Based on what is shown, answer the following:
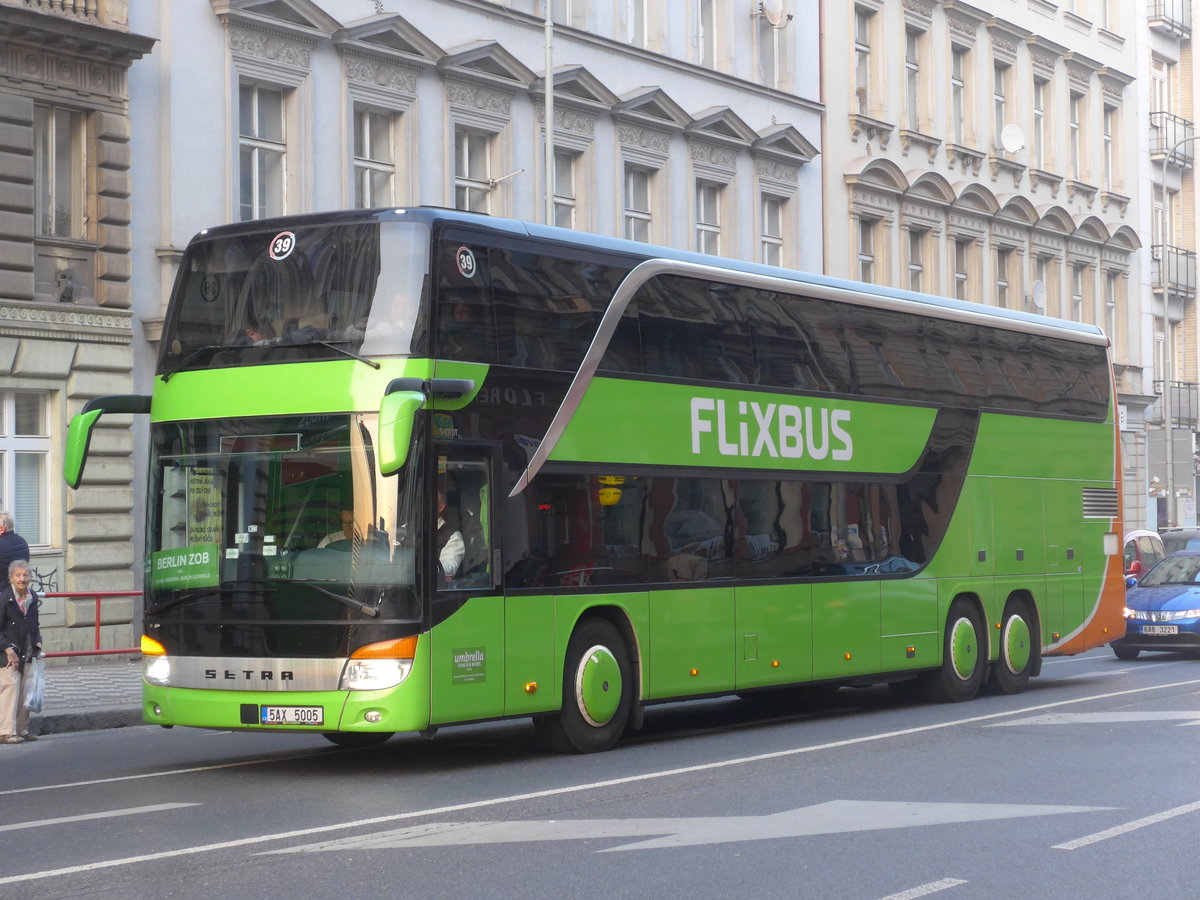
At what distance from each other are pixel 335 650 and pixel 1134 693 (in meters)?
10.1

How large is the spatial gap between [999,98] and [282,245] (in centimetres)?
3781

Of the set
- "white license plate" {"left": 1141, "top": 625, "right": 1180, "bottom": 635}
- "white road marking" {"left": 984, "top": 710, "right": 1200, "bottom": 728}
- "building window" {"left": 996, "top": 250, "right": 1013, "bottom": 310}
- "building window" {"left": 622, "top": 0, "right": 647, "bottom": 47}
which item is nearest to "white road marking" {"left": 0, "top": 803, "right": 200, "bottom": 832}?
"white road marking" {"left": 984, "top": 710, "right": 1200, "bottom": 728}

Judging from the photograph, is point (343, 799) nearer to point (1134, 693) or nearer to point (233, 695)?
point (233, 695)

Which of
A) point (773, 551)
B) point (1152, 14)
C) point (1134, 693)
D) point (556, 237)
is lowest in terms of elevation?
point (1134, 693)

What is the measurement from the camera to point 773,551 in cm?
1571

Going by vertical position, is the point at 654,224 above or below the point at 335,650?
above

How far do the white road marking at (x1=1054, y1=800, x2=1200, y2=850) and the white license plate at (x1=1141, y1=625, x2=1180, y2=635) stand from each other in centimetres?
1527

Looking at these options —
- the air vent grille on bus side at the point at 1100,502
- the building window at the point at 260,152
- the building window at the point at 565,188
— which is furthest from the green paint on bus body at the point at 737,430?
the building window at the point at 565,188

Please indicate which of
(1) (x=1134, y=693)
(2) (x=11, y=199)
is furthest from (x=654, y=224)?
(1) (x=1134, y=693)

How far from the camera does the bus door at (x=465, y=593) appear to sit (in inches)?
484

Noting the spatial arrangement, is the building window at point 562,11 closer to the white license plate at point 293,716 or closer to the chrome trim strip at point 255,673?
the chrome trim strip at point 255,673

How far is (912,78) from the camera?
1724 inches

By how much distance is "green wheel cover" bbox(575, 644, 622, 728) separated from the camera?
44.5ft

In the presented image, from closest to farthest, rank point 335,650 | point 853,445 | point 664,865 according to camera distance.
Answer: point 664,865
point 335,650
point 853,445
